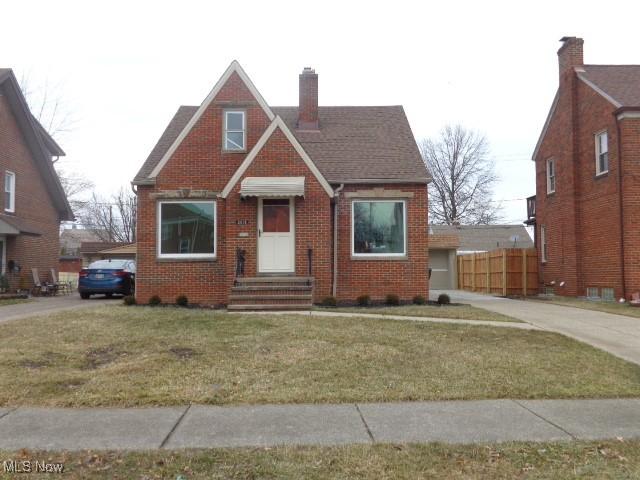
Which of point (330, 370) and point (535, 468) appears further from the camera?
point (330, 370)

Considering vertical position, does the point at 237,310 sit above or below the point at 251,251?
below

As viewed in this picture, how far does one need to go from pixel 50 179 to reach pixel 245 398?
821 inches

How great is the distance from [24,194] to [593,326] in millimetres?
20276

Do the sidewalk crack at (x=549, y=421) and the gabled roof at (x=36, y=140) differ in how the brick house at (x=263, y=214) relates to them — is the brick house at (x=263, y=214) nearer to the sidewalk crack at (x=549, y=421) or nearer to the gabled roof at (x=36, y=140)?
the sidewalk crack at (x=549, y=421)

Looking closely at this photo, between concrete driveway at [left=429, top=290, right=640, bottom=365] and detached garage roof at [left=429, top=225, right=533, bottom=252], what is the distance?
79.0ft

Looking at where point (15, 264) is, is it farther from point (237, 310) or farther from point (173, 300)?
point (237, 310)

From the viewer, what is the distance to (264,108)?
1494 centimetres

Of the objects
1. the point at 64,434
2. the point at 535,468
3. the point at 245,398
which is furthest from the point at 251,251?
the point at 535,468

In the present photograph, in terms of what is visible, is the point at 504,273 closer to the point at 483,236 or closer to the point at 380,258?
the point at 380,258

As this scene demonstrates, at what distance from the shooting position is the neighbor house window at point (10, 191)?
2036cm

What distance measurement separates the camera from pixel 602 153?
59.0ft

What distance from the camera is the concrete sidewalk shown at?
461 centimetres

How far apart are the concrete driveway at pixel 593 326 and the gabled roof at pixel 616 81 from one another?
7.04m

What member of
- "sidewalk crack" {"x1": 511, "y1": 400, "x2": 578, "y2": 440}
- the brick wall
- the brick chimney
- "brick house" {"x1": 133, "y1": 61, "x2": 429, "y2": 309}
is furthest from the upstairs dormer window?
"sidewalk crack" {"x1": 511, "y1": 400, "x2": 578, "y2": 440}
